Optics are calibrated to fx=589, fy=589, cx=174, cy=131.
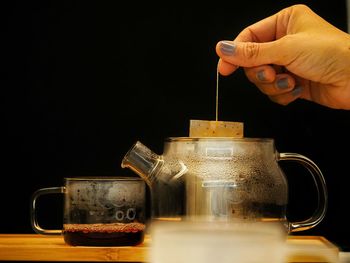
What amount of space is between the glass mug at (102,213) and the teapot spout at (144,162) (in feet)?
0.40

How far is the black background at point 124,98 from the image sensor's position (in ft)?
4.26

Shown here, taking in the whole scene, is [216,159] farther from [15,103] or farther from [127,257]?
[15,103]

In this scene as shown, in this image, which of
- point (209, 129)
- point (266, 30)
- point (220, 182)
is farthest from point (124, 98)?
point (220, 182)

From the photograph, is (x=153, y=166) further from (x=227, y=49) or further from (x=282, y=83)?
(x=282, y=83)

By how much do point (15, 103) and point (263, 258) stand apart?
108cm

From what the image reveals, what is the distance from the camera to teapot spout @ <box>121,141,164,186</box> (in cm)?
88

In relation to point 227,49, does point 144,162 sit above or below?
below

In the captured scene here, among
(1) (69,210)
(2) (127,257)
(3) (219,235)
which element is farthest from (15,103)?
(3) (219,235)

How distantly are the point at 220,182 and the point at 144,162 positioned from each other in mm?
171

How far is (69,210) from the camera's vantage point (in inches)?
41.1

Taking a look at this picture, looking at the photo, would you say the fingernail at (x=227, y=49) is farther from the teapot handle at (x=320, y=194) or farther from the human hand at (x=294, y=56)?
the teapot handle at (x=320, y=194)

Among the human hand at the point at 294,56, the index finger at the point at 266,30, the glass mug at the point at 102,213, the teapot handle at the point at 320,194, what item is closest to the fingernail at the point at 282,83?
the human hand at the point at 294,56

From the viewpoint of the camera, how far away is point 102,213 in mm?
1022

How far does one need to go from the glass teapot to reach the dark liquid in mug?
21cm
